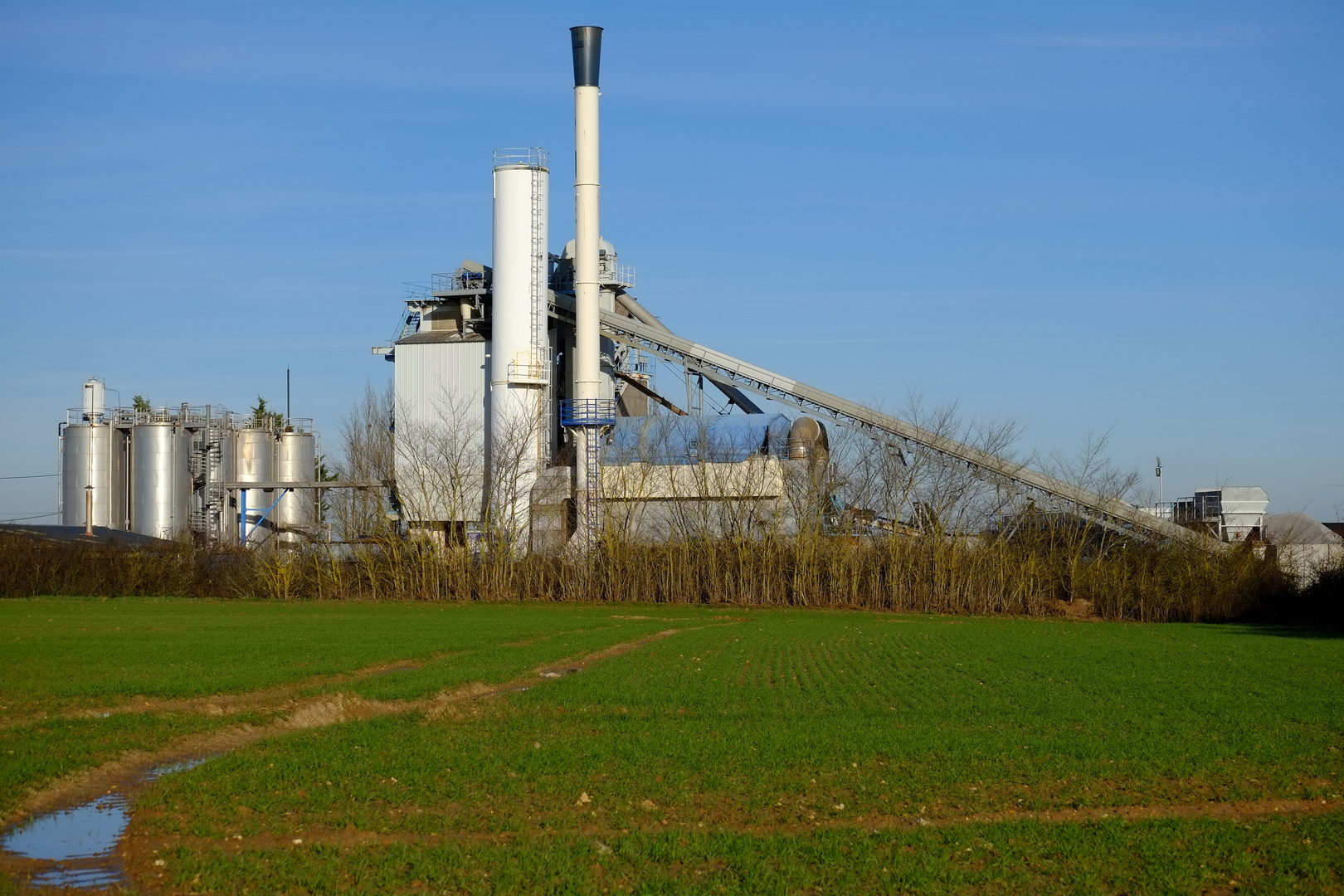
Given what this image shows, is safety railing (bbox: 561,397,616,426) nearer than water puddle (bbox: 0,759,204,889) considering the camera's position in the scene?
No

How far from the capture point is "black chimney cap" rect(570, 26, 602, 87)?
1903 inches

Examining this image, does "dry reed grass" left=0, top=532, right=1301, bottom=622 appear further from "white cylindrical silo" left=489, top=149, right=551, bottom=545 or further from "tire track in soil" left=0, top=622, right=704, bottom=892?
"tire track in soil" left=0, top=622, right=704, bottom=892

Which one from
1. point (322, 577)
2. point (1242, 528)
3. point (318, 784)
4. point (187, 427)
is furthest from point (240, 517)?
point (318, 784)

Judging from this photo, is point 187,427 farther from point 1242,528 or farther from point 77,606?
point 1242,528

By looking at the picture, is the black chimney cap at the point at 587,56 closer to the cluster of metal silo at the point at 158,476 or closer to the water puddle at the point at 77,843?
the cluster of metal silo at the point at 158,476

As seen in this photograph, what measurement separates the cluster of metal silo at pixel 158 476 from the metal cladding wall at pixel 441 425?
890cm

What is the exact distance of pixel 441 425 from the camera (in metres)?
52.7

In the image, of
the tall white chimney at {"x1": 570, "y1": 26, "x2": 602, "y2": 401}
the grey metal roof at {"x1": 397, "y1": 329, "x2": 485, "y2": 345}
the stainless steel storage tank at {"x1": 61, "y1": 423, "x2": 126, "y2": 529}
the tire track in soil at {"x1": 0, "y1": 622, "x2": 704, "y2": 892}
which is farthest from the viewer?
the stainless steel storage tank at {"x1": 61, "y1": 423, "x2": 126, "y2": 529}

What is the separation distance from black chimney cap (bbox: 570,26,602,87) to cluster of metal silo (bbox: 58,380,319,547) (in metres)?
23.6

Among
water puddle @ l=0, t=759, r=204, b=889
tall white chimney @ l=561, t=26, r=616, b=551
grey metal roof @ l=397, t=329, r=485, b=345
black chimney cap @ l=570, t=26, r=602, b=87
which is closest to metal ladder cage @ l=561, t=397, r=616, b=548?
tall white chimney @ l=561, t=26, r=616, b=551

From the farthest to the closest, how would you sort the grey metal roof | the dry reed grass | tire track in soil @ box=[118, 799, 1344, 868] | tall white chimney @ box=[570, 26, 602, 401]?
the grey metal roof → tall white chimney @ box=[570, 26, 602, 401] → the dry reed grass → tire track in soil @ box=[118, 799, 1344, 868]

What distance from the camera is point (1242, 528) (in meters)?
51.8

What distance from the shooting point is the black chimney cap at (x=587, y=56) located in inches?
1903

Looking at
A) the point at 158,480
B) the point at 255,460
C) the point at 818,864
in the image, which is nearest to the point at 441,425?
the point at 255,460
